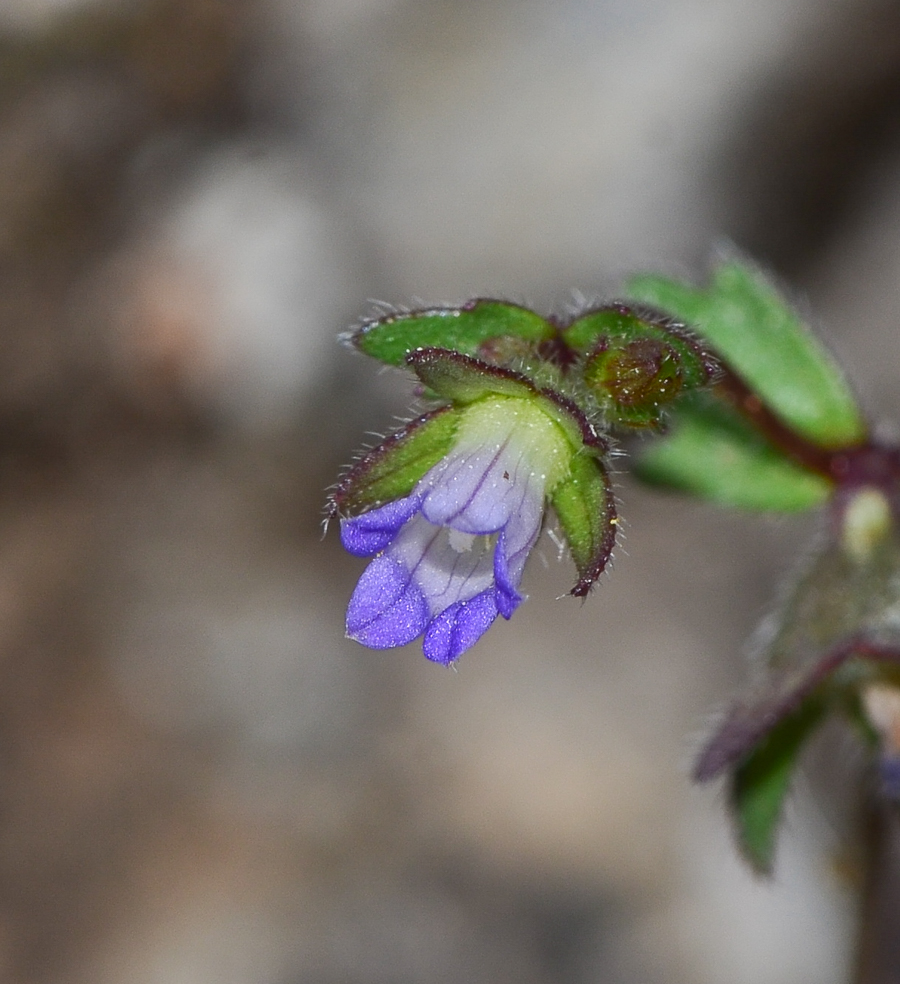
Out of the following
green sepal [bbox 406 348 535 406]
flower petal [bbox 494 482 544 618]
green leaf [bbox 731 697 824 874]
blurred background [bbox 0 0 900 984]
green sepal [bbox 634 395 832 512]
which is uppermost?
blurred background [bbox 0 0 900 984]

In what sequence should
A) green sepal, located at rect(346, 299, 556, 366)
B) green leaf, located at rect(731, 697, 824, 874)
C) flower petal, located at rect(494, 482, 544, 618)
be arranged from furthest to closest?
green leaf, located at rect(731, 697, 824, 874) → green sepal, located at rect(346, 299, 556, 366) → flower petal, located at rect(494, 482, 544, 618)

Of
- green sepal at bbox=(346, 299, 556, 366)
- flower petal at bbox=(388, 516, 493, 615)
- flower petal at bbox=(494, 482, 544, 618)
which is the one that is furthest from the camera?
green sepal at bbox=(346, 299, 556, 366)

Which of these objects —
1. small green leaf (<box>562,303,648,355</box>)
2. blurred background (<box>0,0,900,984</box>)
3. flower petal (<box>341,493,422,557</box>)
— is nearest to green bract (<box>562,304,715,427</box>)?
small green leaf (<box>562,303,648,355</box>)

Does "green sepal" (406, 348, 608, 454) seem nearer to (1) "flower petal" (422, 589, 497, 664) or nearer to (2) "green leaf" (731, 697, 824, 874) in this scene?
(1) "flower petal" (422, 589, 497, 664)

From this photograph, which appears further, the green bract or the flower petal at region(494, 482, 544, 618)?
the green bract

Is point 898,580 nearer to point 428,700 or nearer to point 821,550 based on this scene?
point 821,550

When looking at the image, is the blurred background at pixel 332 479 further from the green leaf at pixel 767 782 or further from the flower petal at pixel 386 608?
the flower petal at pixel 386 608

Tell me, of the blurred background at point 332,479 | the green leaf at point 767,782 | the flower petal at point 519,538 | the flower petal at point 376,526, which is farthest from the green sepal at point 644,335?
the blurred background at point 332,479

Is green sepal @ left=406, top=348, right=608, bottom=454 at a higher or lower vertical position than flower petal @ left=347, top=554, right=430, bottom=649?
higher
